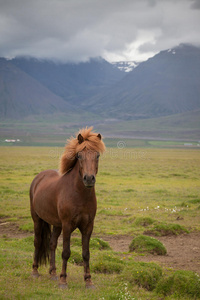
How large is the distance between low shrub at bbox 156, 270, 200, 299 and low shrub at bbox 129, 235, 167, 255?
11.6 feet

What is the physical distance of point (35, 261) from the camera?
8055mm

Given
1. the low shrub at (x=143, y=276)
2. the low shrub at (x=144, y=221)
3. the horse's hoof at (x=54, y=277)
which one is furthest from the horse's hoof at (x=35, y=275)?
the low shrub at (x=144, y=221)

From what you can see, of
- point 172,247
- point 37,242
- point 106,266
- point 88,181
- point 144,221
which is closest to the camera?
point 88,181

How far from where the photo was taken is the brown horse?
6.74 meters

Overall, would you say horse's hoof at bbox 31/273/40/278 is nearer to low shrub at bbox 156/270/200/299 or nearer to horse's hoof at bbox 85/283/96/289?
horse's hoof at bbox 85/283/96/289

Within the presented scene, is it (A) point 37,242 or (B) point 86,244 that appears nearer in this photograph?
(B) point 86,244

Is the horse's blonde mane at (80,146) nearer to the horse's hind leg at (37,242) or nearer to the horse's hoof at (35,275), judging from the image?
the horse's hind leg at (37,242)

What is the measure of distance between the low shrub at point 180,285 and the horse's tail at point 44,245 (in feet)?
9.33

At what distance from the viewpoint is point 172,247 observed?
38.4 ft

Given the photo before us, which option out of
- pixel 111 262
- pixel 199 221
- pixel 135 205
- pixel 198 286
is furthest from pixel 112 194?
pixel 198 286

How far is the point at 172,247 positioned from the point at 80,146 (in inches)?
260

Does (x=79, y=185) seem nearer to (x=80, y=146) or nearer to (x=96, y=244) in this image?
(x=80, y=146)

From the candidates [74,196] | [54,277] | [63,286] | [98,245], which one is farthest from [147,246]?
[74,196]

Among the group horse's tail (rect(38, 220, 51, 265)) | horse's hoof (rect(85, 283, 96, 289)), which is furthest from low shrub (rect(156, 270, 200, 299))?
horse's tail (rect(38, 220, 51, 265))
